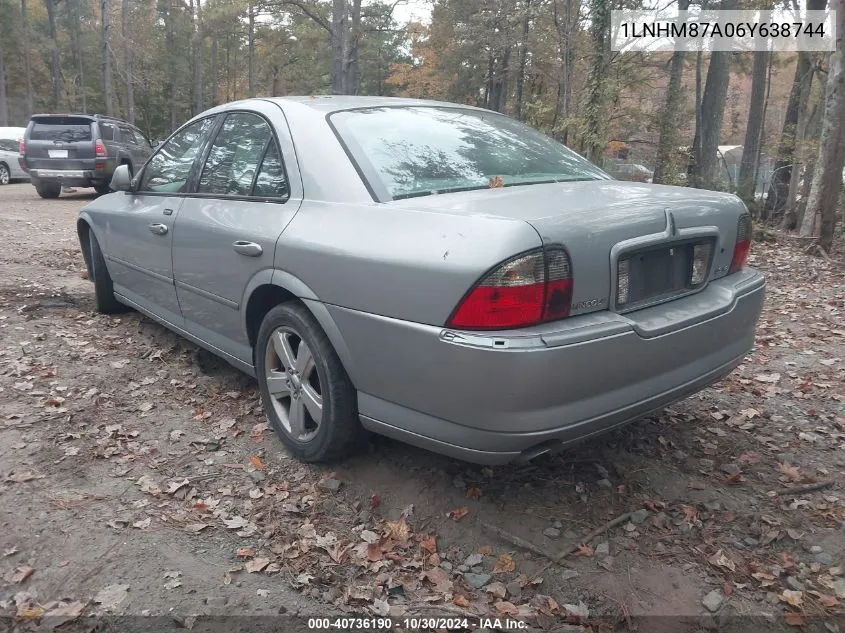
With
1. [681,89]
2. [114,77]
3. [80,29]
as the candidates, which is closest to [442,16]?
[681,89]

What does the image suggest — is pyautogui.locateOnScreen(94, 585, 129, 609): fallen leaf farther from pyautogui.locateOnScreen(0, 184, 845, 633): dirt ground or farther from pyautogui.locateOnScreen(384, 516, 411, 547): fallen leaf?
pyautogui.locateOnScreen(384, 516, 411, 547): fallen leaf

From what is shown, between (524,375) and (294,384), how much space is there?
1317mm

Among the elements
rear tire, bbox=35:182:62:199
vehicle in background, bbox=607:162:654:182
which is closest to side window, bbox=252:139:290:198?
rear tire, bbox=35:182:62:199

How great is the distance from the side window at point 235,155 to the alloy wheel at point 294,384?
87 cm

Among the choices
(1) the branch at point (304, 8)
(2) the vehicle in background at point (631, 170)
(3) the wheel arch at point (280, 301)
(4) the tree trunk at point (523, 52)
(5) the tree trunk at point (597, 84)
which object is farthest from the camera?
(1) the branch at point (304, 8)

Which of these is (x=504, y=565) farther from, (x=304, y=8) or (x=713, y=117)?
(x=304, y=8)

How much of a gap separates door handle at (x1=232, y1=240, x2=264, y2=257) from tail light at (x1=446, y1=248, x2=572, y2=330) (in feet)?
4.16

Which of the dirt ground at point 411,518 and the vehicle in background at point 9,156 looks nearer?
the dirt ground at point 411,518

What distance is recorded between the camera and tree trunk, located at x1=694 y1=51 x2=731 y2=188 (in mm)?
15820

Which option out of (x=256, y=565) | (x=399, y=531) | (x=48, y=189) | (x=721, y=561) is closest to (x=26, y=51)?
(x=48, y=189)

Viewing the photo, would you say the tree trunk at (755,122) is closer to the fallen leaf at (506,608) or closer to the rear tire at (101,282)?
the rear tire at (101,282)

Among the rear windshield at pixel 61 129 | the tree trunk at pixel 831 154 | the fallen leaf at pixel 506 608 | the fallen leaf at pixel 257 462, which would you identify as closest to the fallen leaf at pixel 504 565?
the fallen leaf at pixel 506 608

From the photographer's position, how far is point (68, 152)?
13.8 m

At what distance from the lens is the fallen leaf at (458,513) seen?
274 cm
